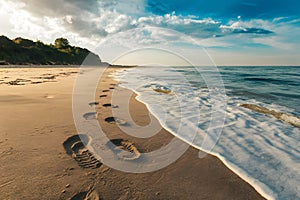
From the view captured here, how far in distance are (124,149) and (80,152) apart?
588 millimetres

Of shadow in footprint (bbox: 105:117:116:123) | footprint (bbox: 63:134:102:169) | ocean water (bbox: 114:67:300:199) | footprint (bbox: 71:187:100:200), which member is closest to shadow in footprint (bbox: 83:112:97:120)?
shadow in footprint (bbox: 105:117:116:123)

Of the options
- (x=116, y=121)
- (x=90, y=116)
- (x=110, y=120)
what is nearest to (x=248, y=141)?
(x=116, y=121)

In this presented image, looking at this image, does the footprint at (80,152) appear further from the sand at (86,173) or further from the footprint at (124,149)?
the footprint at (124,149)

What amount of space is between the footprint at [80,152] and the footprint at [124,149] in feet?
1.08

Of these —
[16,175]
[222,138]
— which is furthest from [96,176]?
[222,138]

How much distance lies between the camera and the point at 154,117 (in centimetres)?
407

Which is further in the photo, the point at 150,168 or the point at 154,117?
the point at 154,117

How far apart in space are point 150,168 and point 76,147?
112 cm

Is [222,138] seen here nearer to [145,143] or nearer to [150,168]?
[145,143]

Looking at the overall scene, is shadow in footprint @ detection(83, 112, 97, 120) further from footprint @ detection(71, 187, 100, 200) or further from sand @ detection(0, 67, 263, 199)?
footprint @ detection(71, 187, 100, 200)

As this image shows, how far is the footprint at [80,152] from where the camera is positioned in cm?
212

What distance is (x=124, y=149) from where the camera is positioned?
2.55m

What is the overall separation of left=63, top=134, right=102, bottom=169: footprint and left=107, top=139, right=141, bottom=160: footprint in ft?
1.08

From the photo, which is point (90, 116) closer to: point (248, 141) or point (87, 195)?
point (87, 195)
